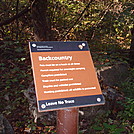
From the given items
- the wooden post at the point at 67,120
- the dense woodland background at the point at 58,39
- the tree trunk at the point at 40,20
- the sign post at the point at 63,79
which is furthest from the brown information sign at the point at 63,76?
the tree trunk at the point at 40,20

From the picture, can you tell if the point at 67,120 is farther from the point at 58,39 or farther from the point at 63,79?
the point at 58,39

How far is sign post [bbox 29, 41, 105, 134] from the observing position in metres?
2.21

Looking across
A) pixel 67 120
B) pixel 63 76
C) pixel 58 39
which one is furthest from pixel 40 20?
pixel 67 120

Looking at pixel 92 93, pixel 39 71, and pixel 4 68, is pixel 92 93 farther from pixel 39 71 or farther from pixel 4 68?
pixel 4 68

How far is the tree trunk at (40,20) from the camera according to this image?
18.7 feet

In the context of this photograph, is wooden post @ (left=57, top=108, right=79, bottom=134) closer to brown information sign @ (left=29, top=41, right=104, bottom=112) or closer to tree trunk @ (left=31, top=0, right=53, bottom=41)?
brown information sign @ (left=29, top=41, right=104, bottom=112)

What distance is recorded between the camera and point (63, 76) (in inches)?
92.1

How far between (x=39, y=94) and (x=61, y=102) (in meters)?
0.24

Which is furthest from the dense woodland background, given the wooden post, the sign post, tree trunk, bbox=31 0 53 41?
the sign post

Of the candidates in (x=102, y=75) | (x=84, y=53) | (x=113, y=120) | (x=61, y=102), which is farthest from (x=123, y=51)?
(x=61, y=102)

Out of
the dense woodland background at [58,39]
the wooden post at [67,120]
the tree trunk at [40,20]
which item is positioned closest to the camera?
the wooden post at [67,120]

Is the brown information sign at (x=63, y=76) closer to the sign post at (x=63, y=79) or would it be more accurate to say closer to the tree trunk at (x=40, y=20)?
the sign post at (x=63, y=79)

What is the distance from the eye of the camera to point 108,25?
377 inches

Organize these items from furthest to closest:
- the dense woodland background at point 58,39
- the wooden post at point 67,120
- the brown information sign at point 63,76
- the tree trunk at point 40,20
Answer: the tree trunk at point 40,20, the dense woodland background at point 58,39, the wooden post at point 67,120, the brown information sign at point 63,76
